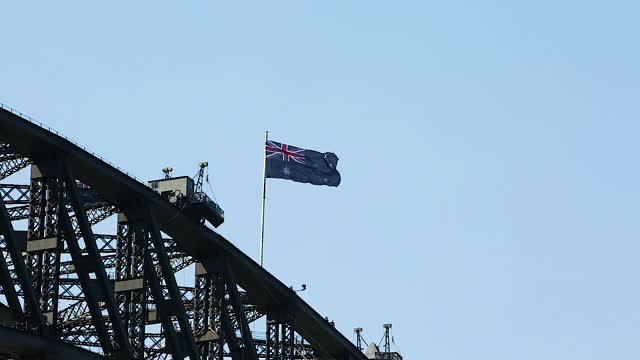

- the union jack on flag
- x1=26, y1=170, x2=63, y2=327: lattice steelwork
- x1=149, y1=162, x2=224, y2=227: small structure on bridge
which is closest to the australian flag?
the union jack on flag

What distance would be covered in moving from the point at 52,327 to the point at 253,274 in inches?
879

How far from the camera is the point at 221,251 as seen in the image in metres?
80.2

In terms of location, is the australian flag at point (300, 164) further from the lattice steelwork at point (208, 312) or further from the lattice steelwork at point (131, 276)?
the lattice steelwork at point (131, 276)

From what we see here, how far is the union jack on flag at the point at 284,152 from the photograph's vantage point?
3568 inches

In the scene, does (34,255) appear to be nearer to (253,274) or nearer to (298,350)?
(253,274)

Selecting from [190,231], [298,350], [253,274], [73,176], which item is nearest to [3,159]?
[73,176]

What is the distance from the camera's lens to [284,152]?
91250mm

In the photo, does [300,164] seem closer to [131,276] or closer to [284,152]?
[284,152]

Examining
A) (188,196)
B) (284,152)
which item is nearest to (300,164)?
(284,152)

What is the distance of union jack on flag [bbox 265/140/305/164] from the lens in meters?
90.6

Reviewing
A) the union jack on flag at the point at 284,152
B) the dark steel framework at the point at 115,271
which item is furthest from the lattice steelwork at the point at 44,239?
the union jack on flag at the point at 284,152

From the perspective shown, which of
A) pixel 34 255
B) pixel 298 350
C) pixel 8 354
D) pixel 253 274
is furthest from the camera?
pixel 298 350

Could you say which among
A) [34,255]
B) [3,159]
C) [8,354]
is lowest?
[8,354]

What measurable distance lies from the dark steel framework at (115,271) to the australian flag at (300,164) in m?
7.87
